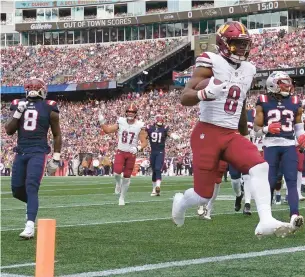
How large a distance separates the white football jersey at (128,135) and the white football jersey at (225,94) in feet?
22.7

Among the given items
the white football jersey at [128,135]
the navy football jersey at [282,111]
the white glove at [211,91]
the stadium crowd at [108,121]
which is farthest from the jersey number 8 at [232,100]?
the stadium crowd at [108,121]

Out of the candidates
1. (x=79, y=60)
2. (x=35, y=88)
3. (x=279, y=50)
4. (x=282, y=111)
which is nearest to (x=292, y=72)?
(x=279, y=50)

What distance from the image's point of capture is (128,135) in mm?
12906

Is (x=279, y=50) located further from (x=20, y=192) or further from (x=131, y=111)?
(x=20, y=192)

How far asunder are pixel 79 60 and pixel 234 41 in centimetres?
4548

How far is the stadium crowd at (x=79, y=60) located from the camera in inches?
1913

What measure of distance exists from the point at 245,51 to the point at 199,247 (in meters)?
1.85

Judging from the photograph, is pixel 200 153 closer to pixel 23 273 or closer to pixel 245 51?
pixel 245 51

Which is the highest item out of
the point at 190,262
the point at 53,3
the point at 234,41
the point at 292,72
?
the point at 53,3

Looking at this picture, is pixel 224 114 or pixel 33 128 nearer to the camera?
pixel 224 114

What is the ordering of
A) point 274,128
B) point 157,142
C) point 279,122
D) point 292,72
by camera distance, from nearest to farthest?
point 274,128
point 279,122
point 157,142
point 292,72

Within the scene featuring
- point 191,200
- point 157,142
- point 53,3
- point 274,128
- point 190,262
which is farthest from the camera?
point 53,3

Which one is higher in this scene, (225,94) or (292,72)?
(292,72)

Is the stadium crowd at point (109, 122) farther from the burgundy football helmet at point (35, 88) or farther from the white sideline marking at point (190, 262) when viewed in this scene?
the white sideline marking at point (190, 262)
